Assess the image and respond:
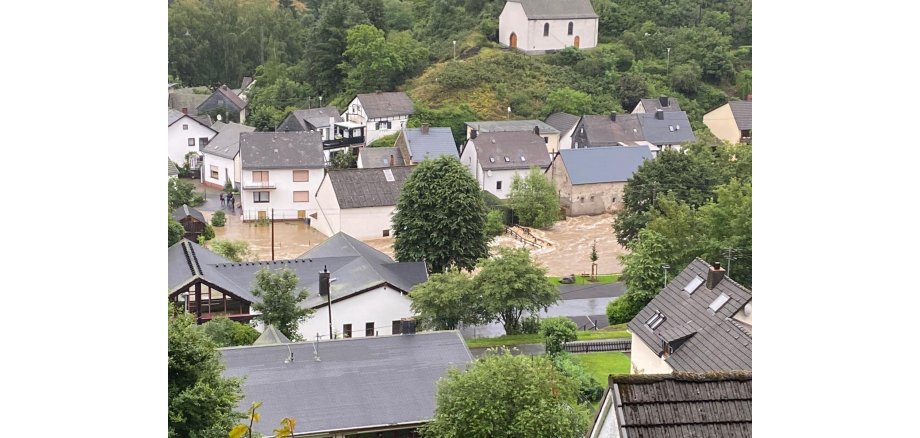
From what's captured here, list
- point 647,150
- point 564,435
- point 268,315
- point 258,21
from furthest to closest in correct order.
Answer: point 258,21
point 647,150
point 268,315
point 564,435

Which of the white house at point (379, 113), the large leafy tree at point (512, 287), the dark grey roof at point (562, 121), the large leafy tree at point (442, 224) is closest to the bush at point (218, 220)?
the white house at point (379, 113)

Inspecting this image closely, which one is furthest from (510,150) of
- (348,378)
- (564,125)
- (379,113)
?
(348,378)

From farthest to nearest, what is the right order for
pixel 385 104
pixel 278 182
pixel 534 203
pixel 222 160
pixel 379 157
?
1. pixel 385 104
2. pixel 222 160
3. pixel 379 157
4. pixel 278 182
5. pixel 534 203

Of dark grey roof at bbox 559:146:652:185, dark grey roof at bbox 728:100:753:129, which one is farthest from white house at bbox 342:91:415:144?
dark grey roof at bbox 728:100:753:129

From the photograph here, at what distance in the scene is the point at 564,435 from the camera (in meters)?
10.3

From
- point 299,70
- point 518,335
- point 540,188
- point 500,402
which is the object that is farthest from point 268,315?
point 299,70

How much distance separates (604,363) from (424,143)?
14.2 m

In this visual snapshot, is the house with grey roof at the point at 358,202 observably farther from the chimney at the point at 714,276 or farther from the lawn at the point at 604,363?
the chimney at the point at 714,276

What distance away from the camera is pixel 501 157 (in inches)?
1083

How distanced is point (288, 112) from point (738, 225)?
19.4m

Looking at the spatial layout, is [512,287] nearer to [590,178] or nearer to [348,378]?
[348,378]

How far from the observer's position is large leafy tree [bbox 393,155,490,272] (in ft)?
62.8

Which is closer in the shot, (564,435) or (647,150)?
(564,435)

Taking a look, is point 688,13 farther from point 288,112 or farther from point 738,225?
point 738,225
